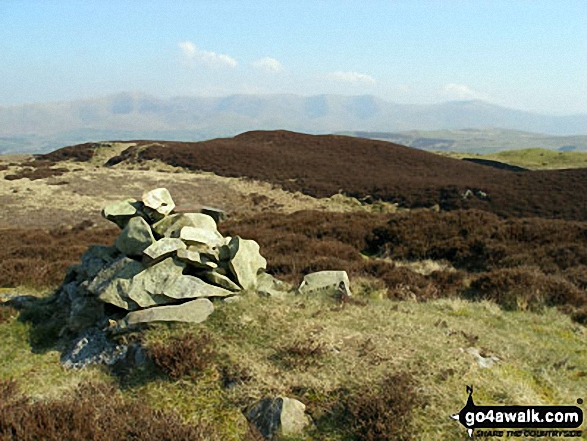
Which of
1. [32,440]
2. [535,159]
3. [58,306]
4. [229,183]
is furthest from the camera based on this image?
[535,159]

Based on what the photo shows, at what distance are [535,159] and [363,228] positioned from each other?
73730 millimetres

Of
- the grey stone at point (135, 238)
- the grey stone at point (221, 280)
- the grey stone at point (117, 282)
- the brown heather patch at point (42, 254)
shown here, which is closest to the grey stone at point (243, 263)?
the grey stone at point (221, 280)

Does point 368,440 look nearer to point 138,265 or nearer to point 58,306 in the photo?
point 138,265

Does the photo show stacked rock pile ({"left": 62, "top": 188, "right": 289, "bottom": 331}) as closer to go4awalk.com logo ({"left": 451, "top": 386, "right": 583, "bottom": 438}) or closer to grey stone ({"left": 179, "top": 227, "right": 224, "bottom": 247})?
grey stone ({"left": 179, "top": 227, "right": 224, "bottom": 247})

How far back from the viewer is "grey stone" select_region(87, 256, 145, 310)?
8.87m

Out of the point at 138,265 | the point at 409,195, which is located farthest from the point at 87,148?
the point at 138,265

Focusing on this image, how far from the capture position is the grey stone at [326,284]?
10.3 metres

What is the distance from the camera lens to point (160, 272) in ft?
30.5

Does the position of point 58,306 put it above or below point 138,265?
below

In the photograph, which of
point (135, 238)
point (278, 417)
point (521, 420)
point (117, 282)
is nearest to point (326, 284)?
point (135, 238)

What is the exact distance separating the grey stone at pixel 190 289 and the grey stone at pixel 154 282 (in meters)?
0.11

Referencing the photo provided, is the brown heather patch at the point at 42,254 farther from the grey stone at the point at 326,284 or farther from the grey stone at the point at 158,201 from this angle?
the grey stone at the point at 326,284

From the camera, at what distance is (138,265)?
31.2 ft

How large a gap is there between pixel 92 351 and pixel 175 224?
344 centimetres
